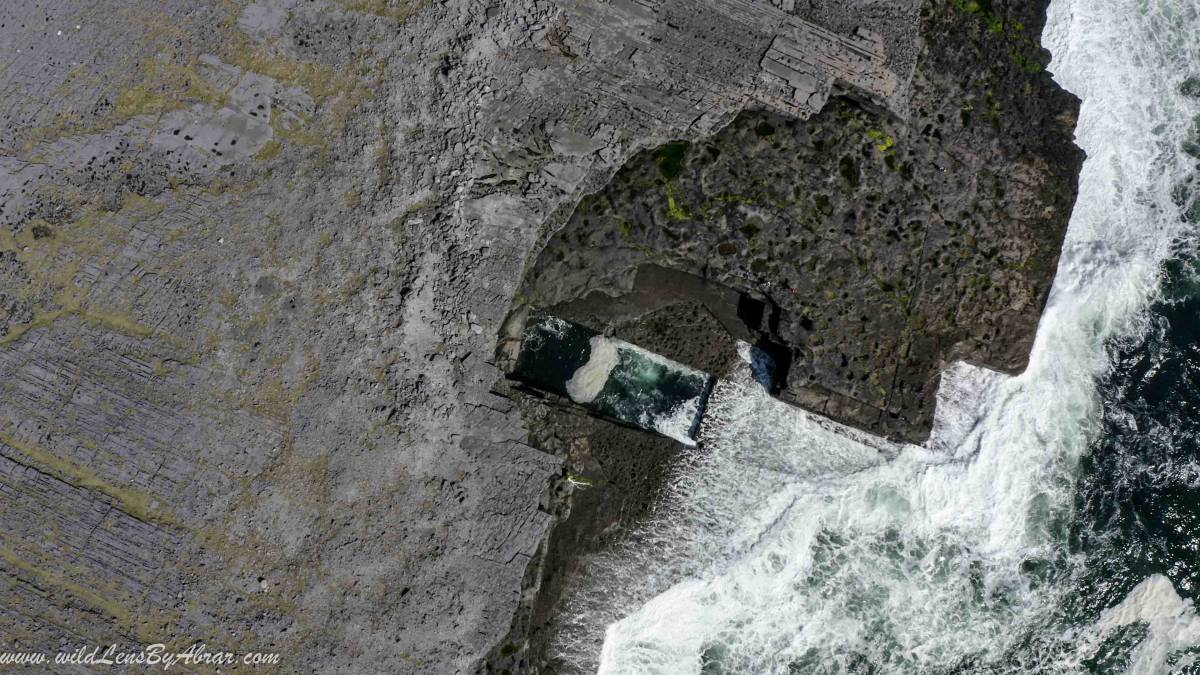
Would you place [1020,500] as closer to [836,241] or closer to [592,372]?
[836,241]

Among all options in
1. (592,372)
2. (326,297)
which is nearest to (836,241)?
(592,372)

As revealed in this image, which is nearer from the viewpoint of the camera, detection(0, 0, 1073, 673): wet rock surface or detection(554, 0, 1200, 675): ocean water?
detection(0, 0, 1073, 673): wet rock surface

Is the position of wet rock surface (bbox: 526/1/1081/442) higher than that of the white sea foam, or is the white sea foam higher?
wet rock surface (bbox: 526/1/1081/442)

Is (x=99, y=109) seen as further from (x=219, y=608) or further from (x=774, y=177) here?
(x=774, y=177)

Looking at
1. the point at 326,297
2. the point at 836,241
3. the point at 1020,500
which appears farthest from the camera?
the point at 1020,500

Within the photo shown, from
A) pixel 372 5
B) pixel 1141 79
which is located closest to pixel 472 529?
pixel 372 5

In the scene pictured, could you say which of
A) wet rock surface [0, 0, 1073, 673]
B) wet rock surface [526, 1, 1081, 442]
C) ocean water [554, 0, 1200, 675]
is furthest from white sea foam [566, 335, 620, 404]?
ocean water [554, 0, 1200, 675]

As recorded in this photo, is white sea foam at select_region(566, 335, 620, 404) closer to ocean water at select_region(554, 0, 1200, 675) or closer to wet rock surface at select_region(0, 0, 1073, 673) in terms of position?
wet rock surface at select_region(0, 0, 1073, 673)

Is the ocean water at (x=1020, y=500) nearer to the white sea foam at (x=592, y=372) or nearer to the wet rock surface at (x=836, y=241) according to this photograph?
the wet rock surface at (x=836, y=241)

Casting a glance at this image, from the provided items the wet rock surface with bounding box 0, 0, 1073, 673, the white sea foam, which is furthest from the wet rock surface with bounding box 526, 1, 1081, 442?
the white sea foam
